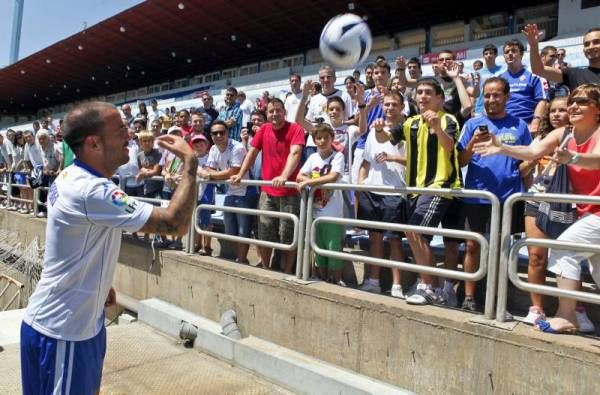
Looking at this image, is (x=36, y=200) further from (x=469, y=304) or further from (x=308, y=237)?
(x=469, y=304)

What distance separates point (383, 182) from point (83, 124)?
3.07 meters

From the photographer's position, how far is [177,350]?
208 inches

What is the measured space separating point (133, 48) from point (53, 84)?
15139mm

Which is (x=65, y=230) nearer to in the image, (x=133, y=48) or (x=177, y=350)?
(x=177, y=350)

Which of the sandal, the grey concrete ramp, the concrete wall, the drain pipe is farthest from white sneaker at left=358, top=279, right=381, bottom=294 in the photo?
the sandal

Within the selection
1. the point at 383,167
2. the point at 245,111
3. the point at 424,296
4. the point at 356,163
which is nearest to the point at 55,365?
the point at 424,296

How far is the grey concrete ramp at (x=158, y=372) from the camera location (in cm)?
435

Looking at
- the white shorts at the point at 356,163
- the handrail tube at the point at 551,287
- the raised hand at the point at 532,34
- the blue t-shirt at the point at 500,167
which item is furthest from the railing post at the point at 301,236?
the raised hand at the point at 532,34

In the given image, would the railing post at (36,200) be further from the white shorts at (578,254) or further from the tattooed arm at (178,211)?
the white shorts at (578,254)

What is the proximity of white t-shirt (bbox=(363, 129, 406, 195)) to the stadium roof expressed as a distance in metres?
17.4

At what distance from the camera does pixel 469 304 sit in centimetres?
393

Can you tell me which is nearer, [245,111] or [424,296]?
[424,296]

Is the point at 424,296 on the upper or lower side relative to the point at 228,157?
lower

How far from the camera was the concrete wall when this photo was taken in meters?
3.18
